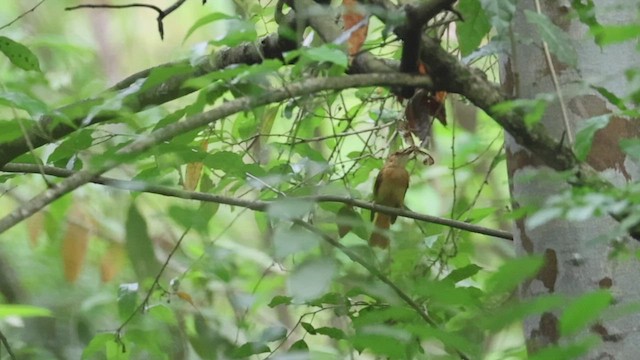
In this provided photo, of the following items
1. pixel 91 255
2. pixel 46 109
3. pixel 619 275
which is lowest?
pixel 91 255

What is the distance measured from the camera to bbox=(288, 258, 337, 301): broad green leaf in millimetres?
529

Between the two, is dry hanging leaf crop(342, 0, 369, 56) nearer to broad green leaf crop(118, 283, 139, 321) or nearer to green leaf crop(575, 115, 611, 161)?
green leaf crop(575, 115, 611, 161)

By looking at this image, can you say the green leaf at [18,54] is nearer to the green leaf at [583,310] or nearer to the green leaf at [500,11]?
the green leaf at [500,11]

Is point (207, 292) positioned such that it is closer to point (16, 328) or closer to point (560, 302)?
point (16, 328)

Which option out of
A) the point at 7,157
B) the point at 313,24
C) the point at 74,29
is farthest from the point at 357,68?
the point at 74,29

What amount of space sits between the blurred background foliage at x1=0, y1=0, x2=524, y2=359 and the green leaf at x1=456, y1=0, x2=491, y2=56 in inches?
3.8

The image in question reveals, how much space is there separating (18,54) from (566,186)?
0.54 m

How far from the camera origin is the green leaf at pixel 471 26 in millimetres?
793

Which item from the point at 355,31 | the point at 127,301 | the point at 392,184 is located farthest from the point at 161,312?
the point at 355,31

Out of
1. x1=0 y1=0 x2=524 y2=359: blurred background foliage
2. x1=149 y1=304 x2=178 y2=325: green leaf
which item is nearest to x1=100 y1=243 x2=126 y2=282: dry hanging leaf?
x1=0 y1=0 x2=524 y2=359: blurred background foliage

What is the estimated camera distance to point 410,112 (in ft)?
3.18

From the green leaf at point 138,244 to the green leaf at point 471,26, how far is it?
34 cm

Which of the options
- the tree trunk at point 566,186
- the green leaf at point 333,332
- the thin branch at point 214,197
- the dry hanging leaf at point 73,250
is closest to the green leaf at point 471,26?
the tree trunk at point 566,186

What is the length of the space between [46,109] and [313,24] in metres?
0.25
